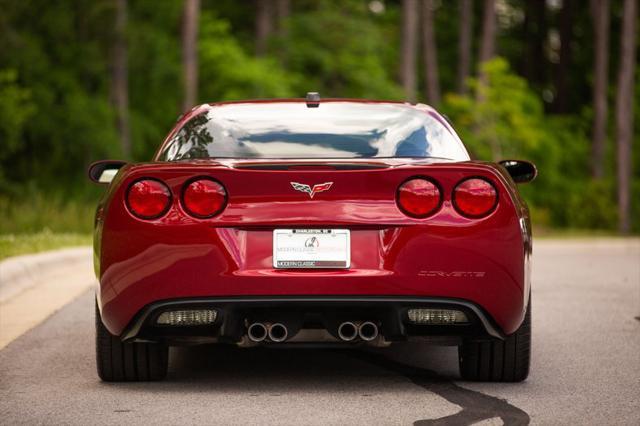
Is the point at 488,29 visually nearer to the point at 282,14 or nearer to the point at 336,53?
the point at 336,53

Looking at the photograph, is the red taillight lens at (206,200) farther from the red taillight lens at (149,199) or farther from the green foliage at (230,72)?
the green foliage at (230,72)

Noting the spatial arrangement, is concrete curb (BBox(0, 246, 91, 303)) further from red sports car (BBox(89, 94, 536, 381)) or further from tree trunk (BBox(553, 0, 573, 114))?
tree trunk (BBox(553, 0, 573, 114))

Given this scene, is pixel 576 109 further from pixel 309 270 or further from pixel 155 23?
pixel 309 270

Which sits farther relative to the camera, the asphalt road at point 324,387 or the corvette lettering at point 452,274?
the corvette lettering at point 452,274

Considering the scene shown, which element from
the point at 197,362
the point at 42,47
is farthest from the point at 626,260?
the point at 42,47

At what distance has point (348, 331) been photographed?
579 cm

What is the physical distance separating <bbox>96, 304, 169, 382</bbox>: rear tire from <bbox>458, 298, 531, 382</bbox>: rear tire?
5.14ft

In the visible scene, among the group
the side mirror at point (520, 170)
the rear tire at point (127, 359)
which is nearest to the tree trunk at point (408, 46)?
the side mirror at point (520, 170)

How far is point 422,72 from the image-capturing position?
6228cm

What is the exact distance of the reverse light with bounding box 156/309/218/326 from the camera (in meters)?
5.75

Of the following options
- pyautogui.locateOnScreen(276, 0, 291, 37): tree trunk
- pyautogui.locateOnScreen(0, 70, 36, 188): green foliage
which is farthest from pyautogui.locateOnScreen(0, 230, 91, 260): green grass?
pyautogui.locateOnScreen(276, 0, 291, 37): tree trunk

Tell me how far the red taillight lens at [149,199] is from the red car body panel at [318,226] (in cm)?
3

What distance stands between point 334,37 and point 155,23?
6.88m

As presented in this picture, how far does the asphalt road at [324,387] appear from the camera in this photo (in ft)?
17.8
